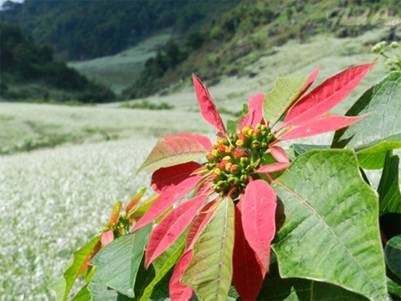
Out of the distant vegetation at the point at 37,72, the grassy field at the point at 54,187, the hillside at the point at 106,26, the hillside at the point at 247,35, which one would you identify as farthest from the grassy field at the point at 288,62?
the hillside at the point at 106,26

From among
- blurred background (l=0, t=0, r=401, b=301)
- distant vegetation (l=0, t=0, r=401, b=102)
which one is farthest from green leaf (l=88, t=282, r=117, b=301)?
distant vegetation (l=0, t=0, r=401, b=102)

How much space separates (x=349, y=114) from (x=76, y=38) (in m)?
139

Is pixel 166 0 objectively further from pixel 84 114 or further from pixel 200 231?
pixel 200 231

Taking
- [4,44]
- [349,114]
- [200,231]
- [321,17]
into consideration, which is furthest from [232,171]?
[4,44]

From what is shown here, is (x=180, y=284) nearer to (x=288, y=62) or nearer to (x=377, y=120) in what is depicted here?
(x=377, y=120)

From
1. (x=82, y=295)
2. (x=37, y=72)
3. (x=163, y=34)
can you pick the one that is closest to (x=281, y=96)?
(x=82, y=295)

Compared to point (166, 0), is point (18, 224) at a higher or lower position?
higher

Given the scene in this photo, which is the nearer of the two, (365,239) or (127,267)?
(365,239)

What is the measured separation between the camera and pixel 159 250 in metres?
0.83

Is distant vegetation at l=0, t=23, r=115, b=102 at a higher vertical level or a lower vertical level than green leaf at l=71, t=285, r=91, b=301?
lower

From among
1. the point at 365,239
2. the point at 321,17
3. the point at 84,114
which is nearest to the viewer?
Answer: the point at 365,239

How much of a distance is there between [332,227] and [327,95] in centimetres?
27

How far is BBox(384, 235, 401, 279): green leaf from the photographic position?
73cm

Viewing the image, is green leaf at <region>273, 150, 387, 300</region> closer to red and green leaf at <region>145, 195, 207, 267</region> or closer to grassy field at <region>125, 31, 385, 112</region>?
red and green leaf at <region>145, 195, 207, 267</region>
